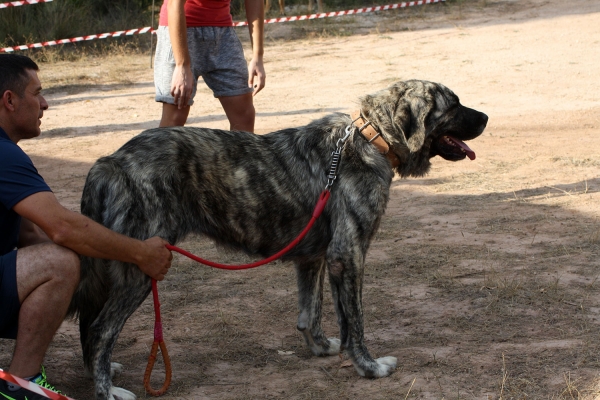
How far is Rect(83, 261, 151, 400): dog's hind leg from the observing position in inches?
149

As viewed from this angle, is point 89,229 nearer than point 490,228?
Yes

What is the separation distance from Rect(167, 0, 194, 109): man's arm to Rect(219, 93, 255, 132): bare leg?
596mm

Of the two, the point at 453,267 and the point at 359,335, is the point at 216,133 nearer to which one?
the point at 359,335

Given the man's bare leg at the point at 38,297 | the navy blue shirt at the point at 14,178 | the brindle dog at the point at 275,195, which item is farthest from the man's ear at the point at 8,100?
the man's bare leg at the point at 38,297

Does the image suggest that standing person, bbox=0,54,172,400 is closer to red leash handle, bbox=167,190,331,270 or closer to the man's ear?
the man's ear

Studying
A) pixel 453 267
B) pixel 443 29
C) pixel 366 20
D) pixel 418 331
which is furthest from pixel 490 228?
pixel 366 20

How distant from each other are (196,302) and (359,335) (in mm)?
1556

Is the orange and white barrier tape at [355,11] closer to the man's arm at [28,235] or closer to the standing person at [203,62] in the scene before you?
the standing person at [203,62]


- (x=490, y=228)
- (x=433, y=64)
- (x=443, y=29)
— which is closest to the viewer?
(x=490, y=228)

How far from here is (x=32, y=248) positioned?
3.50 meters

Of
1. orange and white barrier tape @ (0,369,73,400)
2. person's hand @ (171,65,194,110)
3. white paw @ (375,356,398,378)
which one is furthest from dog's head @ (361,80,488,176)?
orange and white barrier tape @ (0,369,73,400)

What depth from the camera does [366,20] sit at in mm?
19328

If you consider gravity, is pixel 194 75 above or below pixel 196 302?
above

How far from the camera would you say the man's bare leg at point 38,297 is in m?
3.43
